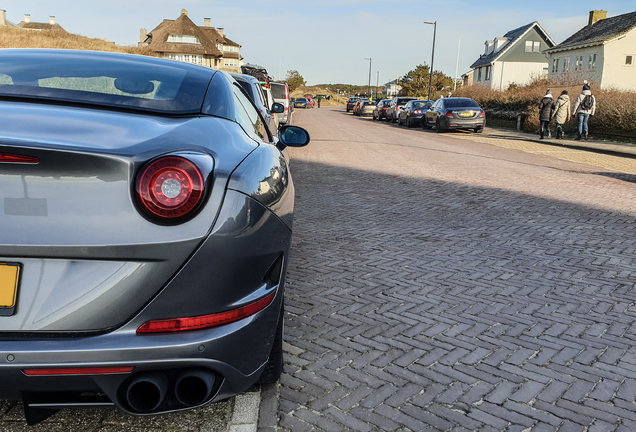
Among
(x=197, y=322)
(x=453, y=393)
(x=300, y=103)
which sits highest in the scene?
(x=300, y=103)

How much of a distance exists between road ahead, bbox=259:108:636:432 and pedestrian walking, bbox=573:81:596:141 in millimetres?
12226

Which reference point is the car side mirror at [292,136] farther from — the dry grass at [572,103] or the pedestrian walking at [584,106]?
the dry grass at [572,103]

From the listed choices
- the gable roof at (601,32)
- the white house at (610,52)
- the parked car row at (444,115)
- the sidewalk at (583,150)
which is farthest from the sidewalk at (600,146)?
the gable roof at (601,32)

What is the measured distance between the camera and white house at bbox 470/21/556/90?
6469 cm

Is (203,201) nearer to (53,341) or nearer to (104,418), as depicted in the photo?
(53,341)

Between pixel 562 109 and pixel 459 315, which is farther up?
pixel 562 109

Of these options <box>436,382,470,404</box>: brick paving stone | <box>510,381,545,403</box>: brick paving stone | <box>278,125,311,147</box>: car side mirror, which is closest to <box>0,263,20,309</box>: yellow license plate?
<box>436,382,470,404</box>: brick paving stone

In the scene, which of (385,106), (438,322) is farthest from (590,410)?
(385,106)

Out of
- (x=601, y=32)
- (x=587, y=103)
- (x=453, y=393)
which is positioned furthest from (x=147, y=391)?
(x=601, y=32)

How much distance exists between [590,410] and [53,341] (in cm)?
235

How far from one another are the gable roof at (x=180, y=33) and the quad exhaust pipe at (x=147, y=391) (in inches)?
3619

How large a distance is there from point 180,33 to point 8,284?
95089 mm

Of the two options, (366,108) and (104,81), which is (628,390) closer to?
(104,81)

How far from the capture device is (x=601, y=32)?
4856 centimetres
